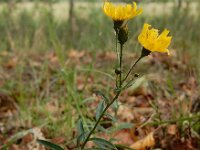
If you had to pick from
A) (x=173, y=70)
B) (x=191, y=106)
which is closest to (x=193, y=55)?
(x=173, y=70)

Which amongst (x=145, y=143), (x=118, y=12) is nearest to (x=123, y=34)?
(x=118, y=12)

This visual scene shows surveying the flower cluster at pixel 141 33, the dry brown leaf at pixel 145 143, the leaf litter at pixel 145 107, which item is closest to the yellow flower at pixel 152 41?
the flower cluster at pixel 141 33

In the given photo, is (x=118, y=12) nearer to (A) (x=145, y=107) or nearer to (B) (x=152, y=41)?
(B) (x=152, y=41)

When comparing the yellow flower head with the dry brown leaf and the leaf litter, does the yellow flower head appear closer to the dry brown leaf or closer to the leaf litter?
the leaf litter

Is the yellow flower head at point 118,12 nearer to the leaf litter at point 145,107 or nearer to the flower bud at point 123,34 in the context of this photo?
the flower bud at point 123,34

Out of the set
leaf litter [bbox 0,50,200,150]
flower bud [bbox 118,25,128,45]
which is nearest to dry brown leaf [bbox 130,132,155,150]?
leaf litter [bbox 0,50,200,150]

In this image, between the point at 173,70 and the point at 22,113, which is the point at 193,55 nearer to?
the point at 173,70

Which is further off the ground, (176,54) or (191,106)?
(191,106)
